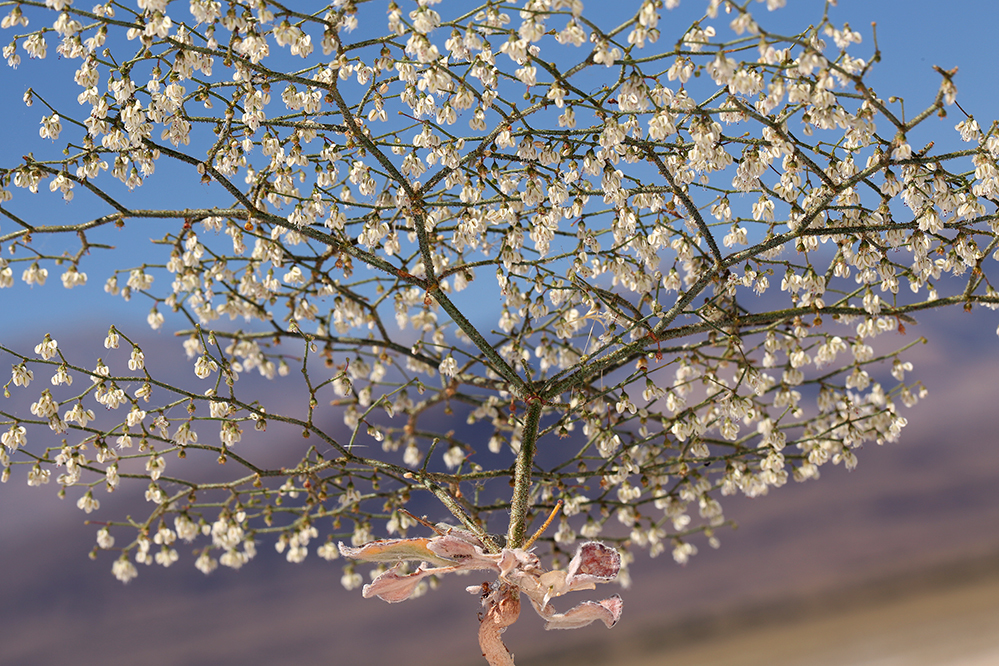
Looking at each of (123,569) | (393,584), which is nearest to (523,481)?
(393,584)

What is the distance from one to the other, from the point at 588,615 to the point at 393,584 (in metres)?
0.58

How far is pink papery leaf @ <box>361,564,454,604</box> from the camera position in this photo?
2.27 m

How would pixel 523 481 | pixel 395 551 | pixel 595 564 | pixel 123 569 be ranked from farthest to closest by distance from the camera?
pixel 123 569 → pixel 523 481 → pixel 395 551 → pixel 595 564

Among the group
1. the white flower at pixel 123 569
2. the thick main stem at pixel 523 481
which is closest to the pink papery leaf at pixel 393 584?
the thick main stem at pixel 523 481

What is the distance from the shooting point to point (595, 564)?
2152mm

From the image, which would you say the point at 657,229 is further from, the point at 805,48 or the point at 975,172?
the point at 975,172

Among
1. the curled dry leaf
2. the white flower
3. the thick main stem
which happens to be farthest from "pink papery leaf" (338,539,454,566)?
the white flower

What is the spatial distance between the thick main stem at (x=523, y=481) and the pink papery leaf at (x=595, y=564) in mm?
387

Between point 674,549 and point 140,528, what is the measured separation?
8.30ft

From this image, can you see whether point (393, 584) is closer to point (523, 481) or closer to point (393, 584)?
point (393, 584)

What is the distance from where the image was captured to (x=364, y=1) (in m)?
2.08

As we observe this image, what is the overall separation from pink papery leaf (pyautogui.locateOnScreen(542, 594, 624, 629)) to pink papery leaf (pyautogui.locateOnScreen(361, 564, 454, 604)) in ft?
1.13

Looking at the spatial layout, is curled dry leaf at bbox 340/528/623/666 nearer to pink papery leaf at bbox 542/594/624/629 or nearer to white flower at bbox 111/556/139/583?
pink papery leaf at bbox 542/594/624/629

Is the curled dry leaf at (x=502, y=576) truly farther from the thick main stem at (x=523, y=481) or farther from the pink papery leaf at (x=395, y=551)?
the thick main stem at (x=523, y=481)
